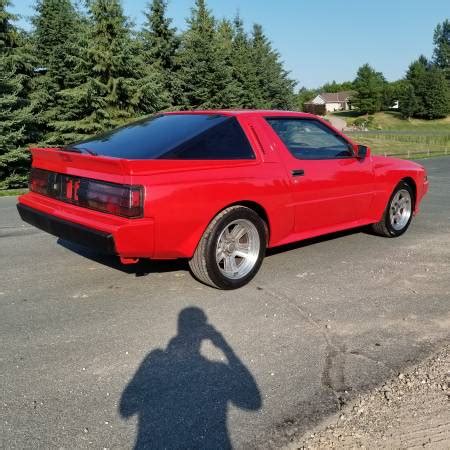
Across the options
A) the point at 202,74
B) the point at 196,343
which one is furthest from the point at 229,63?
the point at 196,343

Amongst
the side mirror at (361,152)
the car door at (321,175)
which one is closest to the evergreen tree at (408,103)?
the side mirror at (361,152)

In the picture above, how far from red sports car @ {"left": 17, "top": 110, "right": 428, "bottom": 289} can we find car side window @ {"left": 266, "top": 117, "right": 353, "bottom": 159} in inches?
0.6

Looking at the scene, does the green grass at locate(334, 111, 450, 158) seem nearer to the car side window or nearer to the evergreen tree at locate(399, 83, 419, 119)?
the evergreen tree at locate(399, 83, 419, 119)

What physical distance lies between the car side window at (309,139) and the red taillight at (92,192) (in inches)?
72.4

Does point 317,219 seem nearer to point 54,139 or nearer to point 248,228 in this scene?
point 248,228

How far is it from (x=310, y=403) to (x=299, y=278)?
219cm

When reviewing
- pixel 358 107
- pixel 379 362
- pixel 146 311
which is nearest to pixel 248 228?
pixel 146 311

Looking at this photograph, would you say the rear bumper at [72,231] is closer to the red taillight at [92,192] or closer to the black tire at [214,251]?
the red taillight at [92,192]

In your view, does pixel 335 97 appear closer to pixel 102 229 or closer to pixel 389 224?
pixel 389 224

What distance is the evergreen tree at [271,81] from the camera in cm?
3759

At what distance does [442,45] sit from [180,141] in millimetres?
128573

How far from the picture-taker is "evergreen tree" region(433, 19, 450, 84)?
373 ft

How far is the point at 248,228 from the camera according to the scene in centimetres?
455

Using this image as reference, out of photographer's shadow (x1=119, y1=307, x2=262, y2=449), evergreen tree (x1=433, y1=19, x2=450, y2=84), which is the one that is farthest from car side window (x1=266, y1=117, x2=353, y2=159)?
evergreen tree (x1=433, y1=19, x2=450, y2=84)
